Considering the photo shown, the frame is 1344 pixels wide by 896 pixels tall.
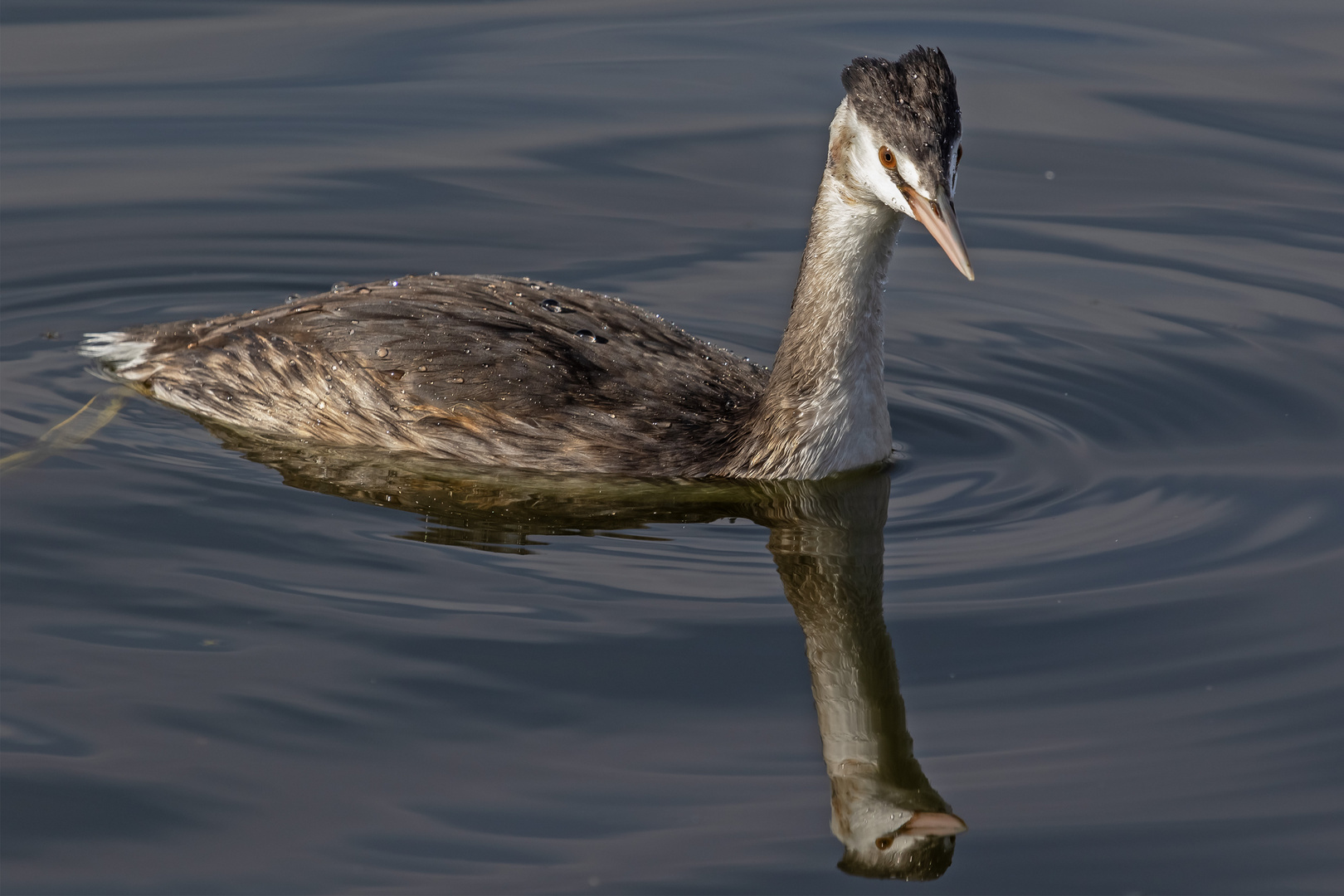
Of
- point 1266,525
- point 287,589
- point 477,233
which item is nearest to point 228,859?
point 287,589

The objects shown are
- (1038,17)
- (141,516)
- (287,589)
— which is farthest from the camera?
(1038,17)

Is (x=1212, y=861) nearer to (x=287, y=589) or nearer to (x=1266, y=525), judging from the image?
(x=1266, y=525)

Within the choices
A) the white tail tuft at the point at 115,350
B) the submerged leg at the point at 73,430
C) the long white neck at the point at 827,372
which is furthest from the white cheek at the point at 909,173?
the white tail tuft at the point at 115,350

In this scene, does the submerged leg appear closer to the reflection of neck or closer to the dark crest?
the reflection of neck

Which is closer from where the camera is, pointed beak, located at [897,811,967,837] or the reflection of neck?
pointed beak, located at [897,811,967,837]

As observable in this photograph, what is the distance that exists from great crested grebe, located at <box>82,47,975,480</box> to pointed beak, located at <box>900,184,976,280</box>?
1.60ft

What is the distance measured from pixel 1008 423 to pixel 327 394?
3658 millimetres

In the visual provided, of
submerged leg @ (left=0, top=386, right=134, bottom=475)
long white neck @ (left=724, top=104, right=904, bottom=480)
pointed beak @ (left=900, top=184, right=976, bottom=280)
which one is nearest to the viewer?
pointed beak @ (left=900, top=184, right=976, bottom=280)

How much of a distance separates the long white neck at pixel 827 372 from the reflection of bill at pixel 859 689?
0.22 m

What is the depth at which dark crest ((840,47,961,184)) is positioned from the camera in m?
7.86

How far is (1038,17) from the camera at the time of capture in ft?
54.2

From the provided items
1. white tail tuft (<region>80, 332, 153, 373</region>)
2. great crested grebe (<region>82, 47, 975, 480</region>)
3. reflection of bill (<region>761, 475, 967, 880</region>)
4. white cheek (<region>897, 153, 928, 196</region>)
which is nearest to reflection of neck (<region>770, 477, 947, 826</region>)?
reflection of bill (<region>761, 475, 967, 880</region>)

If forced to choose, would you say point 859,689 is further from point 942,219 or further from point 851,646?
point 942,219

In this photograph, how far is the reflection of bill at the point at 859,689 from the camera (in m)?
6.21
